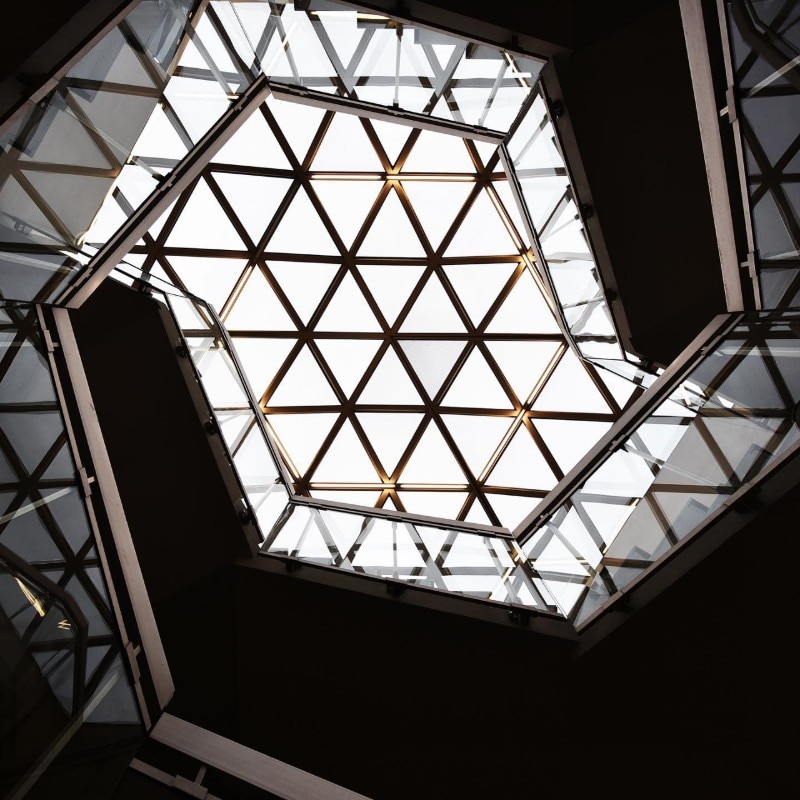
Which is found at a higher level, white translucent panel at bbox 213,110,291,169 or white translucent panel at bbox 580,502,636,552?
white translucent panel at bbox 213,110,291,169

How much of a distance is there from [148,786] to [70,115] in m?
6.19

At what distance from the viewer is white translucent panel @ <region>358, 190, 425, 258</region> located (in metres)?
18.4

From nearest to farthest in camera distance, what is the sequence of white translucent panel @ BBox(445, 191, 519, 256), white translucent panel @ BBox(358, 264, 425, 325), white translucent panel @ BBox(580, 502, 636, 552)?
white translucent panel @ BBox(580, 502, 636, 552) → white translucent panel @ BBox(445, 191, 519, 256) → white translucent panel @ BBox(358, 264, 425, 325)

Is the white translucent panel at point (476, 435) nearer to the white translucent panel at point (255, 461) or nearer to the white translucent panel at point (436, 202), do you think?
the white translucent panel at point (436, 202)

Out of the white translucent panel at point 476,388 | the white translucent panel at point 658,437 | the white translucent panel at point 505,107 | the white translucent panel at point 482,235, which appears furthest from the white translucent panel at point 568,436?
the white translucent panel at point 505,107

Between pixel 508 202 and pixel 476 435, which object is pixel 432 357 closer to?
pixel 476 435

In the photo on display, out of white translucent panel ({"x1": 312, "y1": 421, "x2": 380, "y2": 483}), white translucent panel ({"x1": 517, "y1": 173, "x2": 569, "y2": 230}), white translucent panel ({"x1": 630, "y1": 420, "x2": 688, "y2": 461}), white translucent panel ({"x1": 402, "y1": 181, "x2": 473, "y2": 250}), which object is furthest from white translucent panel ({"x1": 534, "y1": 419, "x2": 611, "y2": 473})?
white translucent panel ({"x1": 630, "y1": 420, "x2": 688, "y2": 461})

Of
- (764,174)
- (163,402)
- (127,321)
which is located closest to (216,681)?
(163,402)

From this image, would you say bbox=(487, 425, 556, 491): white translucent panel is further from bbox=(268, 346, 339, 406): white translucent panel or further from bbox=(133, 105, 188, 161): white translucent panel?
bbox=(133, 105, 188, 161): white translucent panel

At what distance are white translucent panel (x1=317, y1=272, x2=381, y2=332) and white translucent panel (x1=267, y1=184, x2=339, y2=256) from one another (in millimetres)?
1226

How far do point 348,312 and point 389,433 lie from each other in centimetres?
420

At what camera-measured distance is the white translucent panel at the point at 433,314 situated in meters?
19.2

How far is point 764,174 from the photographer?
611 centimetres

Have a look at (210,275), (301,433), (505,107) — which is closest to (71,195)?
(505,107)
